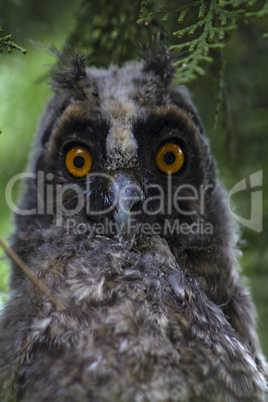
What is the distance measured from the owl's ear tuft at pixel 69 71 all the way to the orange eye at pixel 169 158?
0.55m

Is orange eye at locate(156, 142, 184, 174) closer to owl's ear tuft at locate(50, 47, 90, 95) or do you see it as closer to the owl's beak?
the owl's beak

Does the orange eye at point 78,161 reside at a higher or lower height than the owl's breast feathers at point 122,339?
higher

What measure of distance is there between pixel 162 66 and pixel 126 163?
619 mm

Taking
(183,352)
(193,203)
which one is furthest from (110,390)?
(193,203)

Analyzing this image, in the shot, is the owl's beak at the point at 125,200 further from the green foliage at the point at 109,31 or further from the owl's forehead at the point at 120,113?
the green foliage at the point at 109,31

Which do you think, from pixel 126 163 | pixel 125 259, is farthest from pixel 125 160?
Answer: pixel 125 259

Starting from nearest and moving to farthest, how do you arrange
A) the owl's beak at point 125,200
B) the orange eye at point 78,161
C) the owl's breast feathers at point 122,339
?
the owl's breast feathers at point 122,339
the owl's beak at point 125,200
the orange eye at point 78,161

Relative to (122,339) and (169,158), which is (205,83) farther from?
(122,339)

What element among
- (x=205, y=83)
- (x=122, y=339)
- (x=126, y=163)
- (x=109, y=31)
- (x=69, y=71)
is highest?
(x=109, y=31)

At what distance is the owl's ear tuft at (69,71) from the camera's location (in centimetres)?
226

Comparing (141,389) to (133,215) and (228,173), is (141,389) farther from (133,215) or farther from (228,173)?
(228,173)

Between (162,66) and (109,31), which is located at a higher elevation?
(109,31)

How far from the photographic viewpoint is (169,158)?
2.21m

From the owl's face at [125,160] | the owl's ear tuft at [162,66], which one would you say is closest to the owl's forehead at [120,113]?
the owl's face at [125,160]
